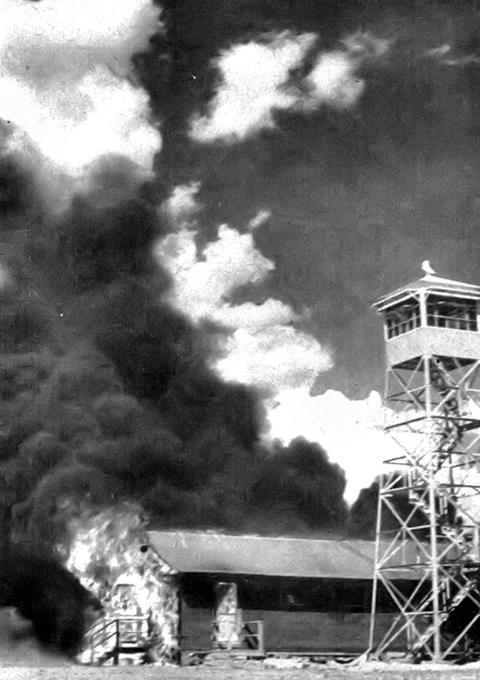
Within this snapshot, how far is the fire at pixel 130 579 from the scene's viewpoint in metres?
41.6

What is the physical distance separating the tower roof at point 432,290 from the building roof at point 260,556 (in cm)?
1011

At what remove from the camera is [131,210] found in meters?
59.0

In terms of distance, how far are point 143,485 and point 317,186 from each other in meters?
16.4

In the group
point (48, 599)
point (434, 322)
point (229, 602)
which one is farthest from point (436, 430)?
point (48, 599)

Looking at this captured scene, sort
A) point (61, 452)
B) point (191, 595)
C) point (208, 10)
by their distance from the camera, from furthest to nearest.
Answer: point (61, 452), point (208, 10), point (191, 595)

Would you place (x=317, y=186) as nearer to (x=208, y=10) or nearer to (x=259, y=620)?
(x=208, y=10)

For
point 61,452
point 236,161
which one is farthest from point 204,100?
point 61,452

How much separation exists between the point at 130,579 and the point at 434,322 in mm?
14697

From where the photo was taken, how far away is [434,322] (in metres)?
43.7

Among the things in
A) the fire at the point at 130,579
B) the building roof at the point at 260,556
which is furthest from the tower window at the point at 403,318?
the fire at the point at 130,579

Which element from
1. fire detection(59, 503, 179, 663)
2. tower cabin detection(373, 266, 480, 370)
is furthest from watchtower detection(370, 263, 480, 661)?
fire detection(59, 503, 179, 663)

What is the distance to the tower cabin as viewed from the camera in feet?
141

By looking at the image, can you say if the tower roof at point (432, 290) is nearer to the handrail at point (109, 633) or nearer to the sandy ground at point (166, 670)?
the sandy ground at point (166, 670)

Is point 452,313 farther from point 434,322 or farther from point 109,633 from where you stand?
point 109,633
